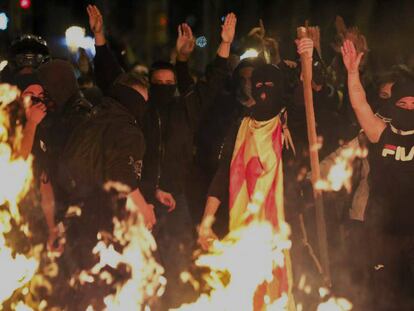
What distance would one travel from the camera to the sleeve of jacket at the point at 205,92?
8359mm

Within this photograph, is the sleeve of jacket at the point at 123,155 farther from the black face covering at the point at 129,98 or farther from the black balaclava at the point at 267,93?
the black balaclava at the point at 267,93

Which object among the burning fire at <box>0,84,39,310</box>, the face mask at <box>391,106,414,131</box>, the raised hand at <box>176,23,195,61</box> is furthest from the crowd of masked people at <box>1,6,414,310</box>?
the raised hand at <box>176,23,195,61</box>

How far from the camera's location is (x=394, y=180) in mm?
7816

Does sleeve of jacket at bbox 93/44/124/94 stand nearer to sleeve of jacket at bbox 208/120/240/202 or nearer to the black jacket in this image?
the black jacket

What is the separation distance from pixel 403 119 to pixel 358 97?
1.27 feet

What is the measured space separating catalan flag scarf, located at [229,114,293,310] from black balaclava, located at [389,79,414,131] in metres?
0.92

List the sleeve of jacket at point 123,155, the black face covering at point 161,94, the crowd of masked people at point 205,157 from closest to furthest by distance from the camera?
the sleeve of jacket at point 123,155 < the crowd of masked people at point 205,157 < the black face covering at point 161,94

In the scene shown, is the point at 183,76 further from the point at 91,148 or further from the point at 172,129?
the point at 91,148

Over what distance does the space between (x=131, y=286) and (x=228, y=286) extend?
0.74 meters

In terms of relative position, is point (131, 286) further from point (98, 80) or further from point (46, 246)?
point (98, 80)

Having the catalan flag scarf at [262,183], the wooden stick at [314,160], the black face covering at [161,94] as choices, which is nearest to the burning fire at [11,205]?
the black face covering at [161,94]

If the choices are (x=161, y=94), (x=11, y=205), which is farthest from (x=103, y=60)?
(x=11, y=205)

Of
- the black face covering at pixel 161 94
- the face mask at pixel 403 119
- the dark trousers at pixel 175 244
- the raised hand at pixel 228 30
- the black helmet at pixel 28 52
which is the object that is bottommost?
the dark trousers at pixel 175 244

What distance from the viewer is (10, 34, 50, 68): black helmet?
9148 mm
